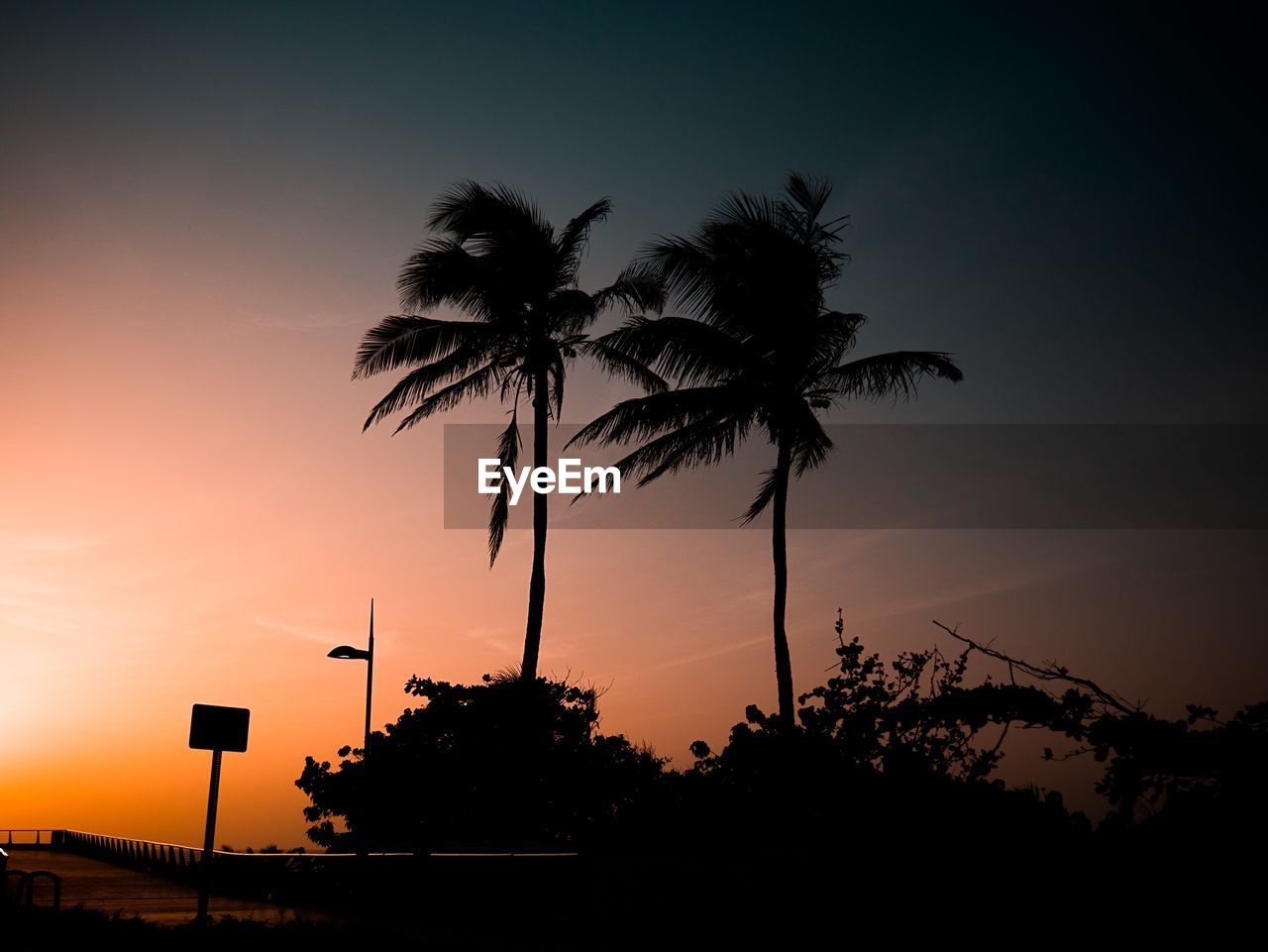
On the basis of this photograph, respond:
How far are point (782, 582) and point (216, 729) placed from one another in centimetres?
1237

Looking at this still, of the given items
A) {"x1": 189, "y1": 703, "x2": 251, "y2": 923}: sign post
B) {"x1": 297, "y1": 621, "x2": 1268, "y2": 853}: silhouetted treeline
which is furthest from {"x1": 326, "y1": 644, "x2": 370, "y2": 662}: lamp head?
{"x1": 189, "y1": 703, "x2": 251, "y2": 923}: sign post

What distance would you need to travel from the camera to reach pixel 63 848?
190 feet

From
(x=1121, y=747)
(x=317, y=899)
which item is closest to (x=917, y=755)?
(x=317, y=899)

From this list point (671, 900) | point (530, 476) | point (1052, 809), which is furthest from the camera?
point (530, 476)

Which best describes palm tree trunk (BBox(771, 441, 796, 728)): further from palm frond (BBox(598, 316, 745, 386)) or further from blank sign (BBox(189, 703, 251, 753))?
blank sign (BBox(189, 703, 251, 753))

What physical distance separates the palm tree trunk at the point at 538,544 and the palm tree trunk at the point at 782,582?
5281 mm

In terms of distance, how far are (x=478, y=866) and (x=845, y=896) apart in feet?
20.5

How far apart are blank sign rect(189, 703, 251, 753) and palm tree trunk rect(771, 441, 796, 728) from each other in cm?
1100

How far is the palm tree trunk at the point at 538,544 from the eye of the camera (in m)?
23.0

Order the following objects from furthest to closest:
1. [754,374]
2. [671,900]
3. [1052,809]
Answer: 1. [754,374]
2. [671,900]
3. [1052,809]

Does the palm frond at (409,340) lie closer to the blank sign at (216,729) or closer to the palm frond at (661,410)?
the palm frond at (661,410)

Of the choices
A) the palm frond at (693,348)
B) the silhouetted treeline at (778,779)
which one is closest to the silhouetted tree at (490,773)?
the silhouetted treeline at (778,779)

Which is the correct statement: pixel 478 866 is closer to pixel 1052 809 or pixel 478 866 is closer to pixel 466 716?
pixel 1052 809

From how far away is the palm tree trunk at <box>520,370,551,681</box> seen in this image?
75.3ft
